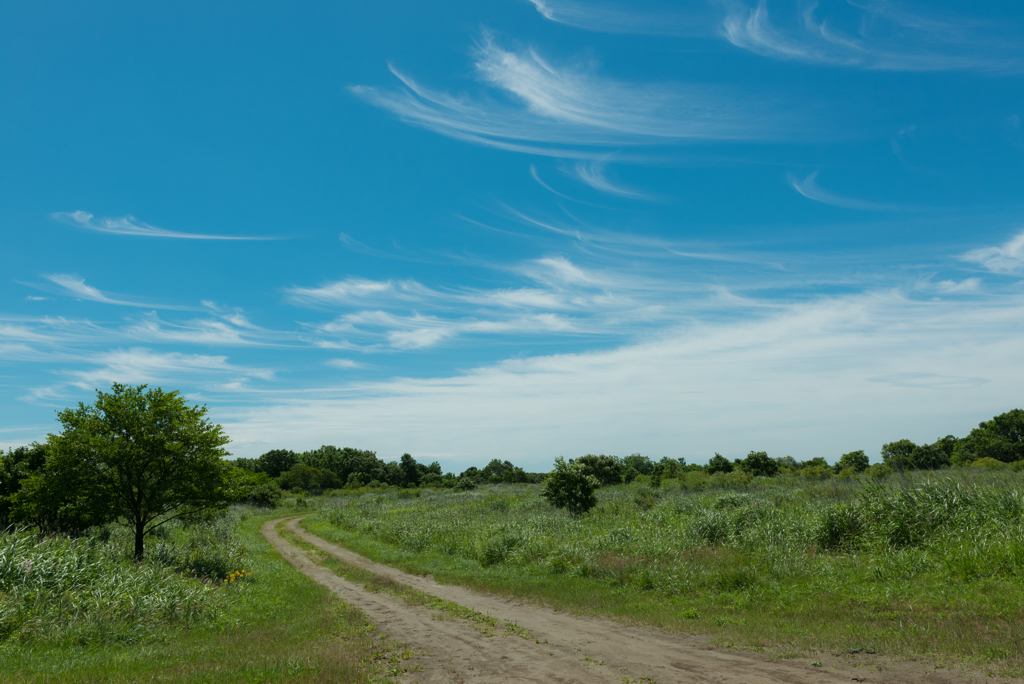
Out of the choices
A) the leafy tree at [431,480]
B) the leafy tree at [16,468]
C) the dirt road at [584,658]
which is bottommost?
the leafy tree at [431,480]

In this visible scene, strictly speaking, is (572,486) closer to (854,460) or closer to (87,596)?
(87,596)

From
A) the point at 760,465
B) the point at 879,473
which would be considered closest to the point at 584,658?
the point at 879,473

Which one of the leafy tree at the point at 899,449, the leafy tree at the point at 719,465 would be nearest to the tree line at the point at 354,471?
the leafy tree at the point at 719,465

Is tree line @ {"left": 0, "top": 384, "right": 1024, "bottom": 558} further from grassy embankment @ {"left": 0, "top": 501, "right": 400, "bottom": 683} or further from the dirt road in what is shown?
the dirt road

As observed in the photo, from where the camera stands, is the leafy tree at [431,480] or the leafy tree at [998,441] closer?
the leafy tree at [998,441]

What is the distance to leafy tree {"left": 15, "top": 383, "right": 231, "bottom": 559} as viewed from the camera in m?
19.6

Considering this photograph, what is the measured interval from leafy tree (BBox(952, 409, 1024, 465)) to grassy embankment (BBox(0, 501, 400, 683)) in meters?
73.1

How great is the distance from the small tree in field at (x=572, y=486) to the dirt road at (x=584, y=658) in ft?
55.9

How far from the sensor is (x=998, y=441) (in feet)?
214

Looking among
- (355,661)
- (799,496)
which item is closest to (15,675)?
(355,661)

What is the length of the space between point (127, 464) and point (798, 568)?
74.6 ft

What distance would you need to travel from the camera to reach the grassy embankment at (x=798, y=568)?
9.83 m

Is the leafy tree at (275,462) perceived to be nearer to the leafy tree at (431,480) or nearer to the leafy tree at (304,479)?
the leafy tree at (304,479)

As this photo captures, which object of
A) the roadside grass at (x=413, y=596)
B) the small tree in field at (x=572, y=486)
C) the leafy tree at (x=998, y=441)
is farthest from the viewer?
the leafy tree at (x=998, y=441)
